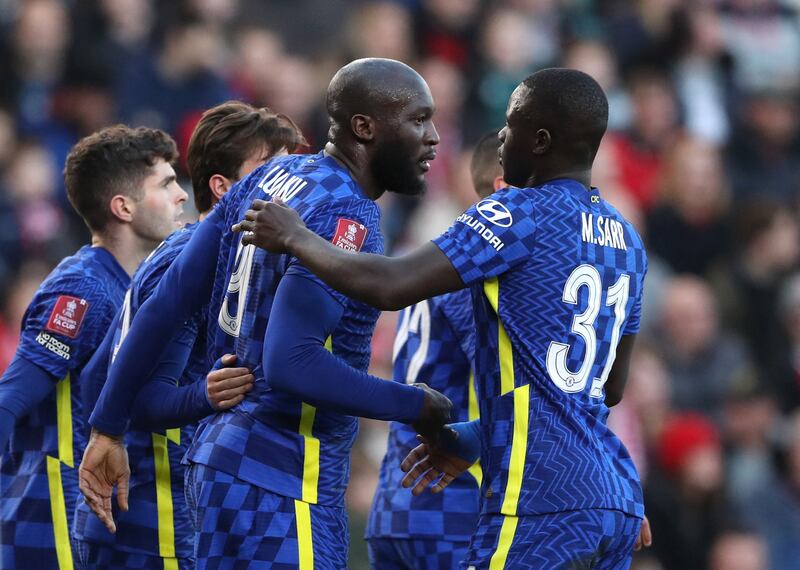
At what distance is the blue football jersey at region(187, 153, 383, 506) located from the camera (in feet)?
14.3

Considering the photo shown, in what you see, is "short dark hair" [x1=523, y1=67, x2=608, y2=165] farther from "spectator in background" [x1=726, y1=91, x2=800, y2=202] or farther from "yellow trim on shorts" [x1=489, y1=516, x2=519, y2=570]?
"spectator in background" [x1=726, y1=91, x2=800, y2=202]

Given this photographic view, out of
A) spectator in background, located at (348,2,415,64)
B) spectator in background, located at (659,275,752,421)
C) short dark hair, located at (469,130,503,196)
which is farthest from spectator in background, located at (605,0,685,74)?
short dark hair, located at (469,130,503,196)

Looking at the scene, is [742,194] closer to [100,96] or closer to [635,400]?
[635,400]

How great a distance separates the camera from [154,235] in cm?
605

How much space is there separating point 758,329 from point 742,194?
176 centimetres

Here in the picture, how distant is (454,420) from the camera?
586 centimetres

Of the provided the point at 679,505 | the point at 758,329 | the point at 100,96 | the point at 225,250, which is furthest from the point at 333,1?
the point at 225,250

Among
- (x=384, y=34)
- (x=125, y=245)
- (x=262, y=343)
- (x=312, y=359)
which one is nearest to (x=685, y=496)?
(x=384, y=34)

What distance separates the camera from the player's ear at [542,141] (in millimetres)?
4500

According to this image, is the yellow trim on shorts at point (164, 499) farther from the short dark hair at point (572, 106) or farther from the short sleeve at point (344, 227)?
the short dark hair at point (572, 106)

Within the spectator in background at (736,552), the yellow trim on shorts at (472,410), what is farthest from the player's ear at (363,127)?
the spectator in background at (736,552)

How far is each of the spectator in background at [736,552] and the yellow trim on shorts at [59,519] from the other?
521 cm

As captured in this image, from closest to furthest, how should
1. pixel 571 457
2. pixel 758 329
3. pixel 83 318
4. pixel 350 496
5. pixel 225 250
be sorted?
pixel 571 457
pixel 225 250
pixel 83 318
pixel 350 496
pixel 758 329

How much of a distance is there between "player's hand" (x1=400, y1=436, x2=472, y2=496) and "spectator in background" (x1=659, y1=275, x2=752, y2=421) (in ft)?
19.5
